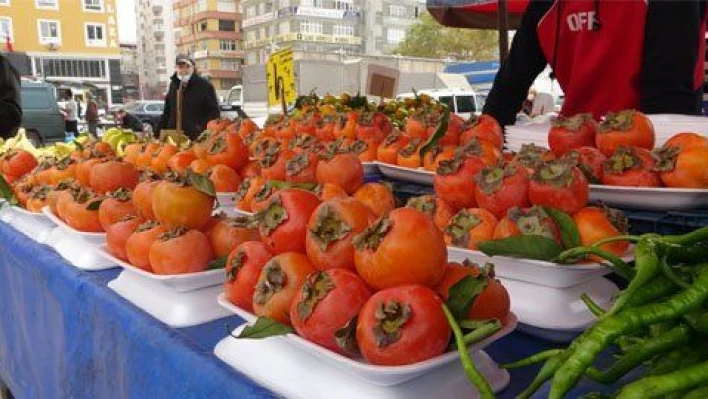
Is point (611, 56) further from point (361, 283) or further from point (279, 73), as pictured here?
point (279, 73)

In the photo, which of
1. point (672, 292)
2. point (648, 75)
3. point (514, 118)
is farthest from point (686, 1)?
point (672, 292)

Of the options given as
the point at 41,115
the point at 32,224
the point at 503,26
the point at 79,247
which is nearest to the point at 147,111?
the point at 41,115

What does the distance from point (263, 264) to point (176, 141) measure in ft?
6.47

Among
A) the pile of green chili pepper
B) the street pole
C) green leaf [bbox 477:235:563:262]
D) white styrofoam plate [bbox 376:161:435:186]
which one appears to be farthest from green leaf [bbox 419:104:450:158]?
the street pole

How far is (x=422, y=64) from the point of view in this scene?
26453mm

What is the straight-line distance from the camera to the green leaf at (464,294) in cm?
79

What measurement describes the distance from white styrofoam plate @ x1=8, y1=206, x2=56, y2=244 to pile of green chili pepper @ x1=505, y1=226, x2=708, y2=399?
5.48 ft

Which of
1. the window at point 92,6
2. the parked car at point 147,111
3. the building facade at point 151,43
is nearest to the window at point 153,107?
the parked car at point 147,111

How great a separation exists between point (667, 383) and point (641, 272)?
0.13 m

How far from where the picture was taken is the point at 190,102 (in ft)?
18.9

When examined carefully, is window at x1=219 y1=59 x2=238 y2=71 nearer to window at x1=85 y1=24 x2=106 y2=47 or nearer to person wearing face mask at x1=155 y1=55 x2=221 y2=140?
window at x1=85 y1=24 x2=106 y2=47

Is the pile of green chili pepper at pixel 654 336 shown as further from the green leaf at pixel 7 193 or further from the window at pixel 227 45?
the window at pixel 227 45

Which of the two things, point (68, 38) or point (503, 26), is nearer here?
point (503, 26)

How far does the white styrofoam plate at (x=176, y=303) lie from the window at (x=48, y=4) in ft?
132
